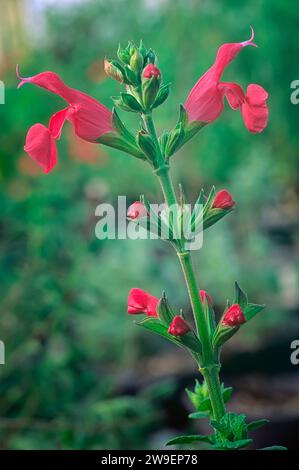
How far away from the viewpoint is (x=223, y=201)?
28.0 inches

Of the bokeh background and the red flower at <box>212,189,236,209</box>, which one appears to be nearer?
the red flower at <box>212,189,236,209</box>

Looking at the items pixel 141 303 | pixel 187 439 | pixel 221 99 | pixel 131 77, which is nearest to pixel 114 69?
pixel 131 77

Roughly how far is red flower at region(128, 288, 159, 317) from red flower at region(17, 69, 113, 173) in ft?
0.52

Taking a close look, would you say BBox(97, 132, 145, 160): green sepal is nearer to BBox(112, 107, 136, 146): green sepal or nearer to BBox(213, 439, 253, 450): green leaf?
BBox(112, 107, 136, 146): green sepal

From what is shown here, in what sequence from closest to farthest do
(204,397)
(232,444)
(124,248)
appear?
1. (232,444)
2. (204,397)
3. (124,248)

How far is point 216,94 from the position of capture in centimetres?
75

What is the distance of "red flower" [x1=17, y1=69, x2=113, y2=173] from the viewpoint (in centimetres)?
70

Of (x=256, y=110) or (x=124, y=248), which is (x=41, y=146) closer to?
(x=256, y=110)

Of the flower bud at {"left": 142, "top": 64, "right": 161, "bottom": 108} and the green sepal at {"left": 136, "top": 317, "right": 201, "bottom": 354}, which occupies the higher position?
the flower bud at {"left": 142, "top": 64, "right": 161, "bottom": 108}

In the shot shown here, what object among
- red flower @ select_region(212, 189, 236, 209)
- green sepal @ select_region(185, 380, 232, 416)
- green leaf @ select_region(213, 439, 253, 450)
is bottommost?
green leaf @ select_region(213, 439, 253, 450)

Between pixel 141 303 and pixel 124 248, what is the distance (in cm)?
176

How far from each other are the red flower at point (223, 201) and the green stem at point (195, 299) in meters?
0.04

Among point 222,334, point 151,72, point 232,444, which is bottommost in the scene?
point 232,444

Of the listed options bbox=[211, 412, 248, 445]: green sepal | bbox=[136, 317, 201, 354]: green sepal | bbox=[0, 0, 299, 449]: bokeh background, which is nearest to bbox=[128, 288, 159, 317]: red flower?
bbox=[136, 317, 201, 354]: green sepal
